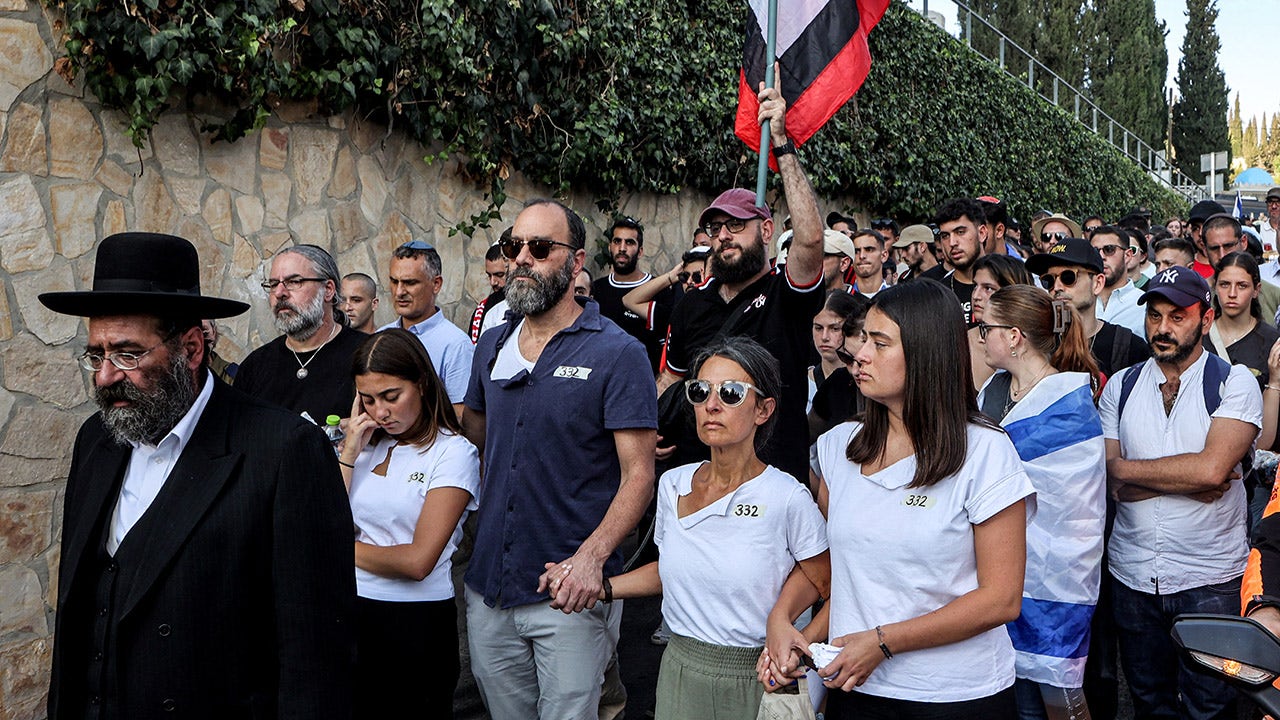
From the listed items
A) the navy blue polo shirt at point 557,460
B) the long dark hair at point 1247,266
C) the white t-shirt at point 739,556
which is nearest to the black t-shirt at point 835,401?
the navy blue polo shirt at point 557,460

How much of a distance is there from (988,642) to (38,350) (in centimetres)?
445

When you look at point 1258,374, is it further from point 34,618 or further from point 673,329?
point 34,618

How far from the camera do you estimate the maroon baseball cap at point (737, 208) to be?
4.67 m

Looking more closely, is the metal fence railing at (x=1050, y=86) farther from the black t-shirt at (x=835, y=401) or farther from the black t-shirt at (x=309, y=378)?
the black t-shirt at (x=309, y=378)

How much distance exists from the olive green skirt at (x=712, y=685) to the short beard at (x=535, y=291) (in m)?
1.32

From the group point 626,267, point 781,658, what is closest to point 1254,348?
point 781,658

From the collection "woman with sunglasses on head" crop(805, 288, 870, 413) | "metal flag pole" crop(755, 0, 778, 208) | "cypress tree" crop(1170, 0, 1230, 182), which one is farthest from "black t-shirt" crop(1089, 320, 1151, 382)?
"cypress tree" crop(1170, 0, 1230, 182)

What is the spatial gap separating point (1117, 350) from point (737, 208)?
237 centimetres

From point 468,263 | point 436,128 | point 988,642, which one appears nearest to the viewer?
point 988,642

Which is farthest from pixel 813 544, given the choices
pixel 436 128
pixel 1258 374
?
pixel 436 128

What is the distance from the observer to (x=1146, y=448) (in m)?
4.52

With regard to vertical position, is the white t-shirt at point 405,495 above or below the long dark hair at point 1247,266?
below

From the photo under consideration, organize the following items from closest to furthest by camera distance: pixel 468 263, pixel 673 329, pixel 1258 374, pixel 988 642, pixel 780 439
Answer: pixel 988 642 < pixel 780 439 < pixel 673 329 < pixel 1258 374 < pixel 468 263

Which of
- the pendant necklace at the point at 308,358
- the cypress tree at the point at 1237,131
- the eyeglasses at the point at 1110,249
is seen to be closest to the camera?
the pendant necklace at the point at 308,358
